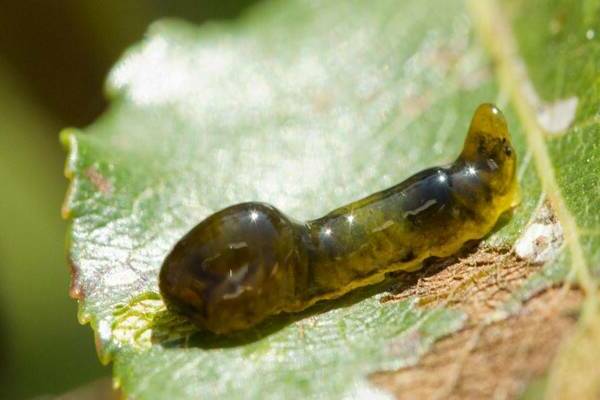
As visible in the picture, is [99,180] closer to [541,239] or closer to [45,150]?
[541,239]

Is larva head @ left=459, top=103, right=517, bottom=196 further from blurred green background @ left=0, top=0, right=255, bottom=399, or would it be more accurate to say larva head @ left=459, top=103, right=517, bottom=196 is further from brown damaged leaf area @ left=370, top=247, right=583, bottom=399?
blurred green background @ left=0, top=0, right=255, bottom=399

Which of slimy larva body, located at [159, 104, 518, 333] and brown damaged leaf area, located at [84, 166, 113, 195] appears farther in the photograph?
brown damaged leaf area, located at [84, 166, 113, 195]

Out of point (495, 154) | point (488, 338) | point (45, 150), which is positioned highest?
point (495, 154)

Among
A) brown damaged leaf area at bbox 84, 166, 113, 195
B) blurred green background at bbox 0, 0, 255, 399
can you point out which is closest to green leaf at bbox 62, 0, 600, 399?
brown damaged leaf area at bbox 84, 166, 113, 195

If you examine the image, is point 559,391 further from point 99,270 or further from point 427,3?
point 427,3

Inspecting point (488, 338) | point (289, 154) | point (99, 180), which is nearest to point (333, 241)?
point (488, 338)

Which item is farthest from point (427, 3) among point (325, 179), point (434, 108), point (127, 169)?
point (127, 169)

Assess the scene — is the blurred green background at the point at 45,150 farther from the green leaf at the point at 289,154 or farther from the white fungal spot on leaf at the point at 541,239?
the white fungal spot on leaf at the point at 541,239
